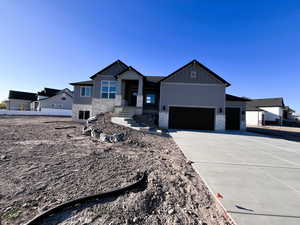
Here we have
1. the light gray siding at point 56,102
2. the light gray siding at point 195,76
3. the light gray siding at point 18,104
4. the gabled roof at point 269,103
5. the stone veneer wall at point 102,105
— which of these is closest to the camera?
the light gray siding at point 195,76

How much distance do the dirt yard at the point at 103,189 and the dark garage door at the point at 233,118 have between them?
1379cm

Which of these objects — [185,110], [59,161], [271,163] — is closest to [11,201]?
[59,161]

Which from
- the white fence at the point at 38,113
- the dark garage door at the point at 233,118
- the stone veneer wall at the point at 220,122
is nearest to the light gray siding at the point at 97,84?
the stone veneer wall at the point at 220,122

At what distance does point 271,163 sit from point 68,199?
655 cm

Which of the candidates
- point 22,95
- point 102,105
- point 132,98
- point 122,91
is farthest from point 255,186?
point 22,95

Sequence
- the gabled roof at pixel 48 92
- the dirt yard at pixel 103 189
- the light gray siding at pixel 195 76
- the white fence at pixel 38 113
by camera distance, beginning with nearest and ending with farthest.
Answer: the dirt yard at pixel 103 189 → the light gray siding at pixel 195 76 → the white fence at pixel 38 113 → the gabled roof at pixel 48 92

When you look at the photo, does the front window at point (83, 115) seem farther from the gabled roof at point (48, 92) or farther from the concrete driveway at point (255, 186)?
the gabled roof at point (48, 92)

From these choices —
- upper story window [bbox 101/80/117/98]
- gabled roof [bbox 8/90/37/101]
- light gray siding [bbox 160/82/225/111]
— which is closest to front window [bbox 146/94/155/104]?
light gray siding [bbox 160/82/225/111]

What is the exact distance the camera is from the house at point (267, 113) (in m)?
28.3

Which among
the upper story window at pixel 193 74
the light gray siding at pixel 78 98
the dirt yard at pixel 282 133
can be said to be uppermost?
the upper story window at pixel 193 74

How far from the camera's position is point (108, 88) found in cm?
1490

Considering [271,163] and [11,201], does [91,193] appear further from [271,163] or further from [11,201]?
[271,163]

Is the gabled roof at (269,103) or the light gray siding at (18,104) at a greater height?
the gabled roof at (269,103)

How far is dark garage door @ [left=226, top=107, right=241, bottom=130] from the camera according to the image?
15.6 metres
